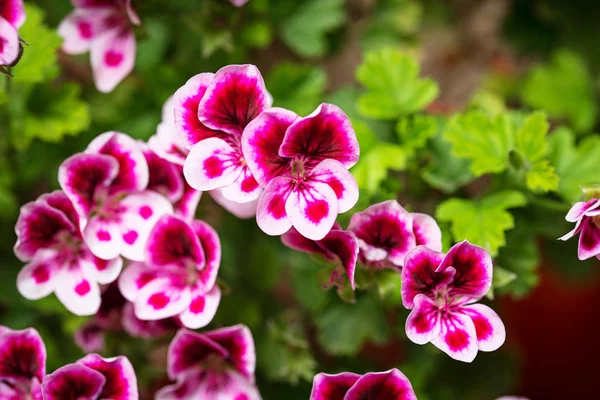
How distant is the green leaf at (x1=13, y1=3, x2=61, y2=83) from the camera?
3.66 feet

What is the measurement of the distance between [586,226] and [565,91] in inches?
33.7

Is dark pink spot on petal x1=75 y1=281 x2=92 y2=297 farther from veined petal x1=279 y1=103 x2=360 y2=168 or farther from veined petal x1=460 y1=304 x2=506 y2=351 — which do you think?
veined petal x1=460 y1=304 x2=506 y2=351

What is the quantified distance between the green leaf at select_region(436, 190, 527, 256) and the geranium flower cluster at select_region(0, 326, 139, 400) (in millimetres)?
531

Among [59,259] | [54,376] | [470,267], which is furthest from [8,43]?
[470,267]

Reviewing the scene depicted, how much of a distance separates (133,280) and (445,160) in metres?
0.59

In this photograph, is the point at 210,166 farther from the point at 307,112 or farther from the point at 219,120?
the point at 307,112

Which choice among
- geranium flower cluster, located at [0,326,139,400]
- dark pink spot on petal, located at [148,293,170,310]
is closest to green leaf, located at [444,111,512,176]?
dark pink spot on petal, located at [148,293,170,310]

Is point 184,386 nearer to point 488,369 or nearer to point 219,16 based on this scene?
point 219,16

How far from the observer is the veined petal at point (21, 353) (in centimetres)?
97

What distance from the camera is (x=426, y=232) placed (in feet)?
3.12

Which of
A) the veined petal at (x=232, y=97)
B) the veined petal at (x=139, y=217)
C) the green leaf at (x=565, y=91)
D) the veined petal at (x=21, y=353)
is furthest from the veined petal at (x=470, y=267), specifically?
the green leaf at (x=565, y=91)

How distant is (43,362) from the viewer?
958 millimetres

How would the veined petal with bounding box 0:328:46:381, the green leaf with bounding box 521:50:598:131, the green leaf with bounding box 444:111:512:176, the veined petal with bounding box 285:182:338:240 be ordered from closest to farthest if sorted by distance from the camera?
the veined petal with bounding box 285:182:338:240
the veined petal with bounding box 0:328:46:381
the green leaf with bounding box 444:111:512:176
the green leaf with bounding box 521:50:598:131

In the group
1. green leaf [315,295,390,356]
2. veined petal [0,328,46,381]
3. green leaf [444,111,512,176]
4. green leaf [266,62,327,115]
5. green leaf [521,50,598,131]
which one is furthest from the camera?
green leaf [521,50,598,131]
